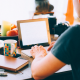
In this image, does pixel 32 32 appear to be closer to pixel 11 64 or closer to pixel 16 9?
pixel 11 64

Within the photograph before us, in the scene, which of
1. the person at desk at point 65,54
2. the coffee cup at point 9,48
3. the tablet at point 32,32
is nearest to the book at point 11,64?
the coffee cup at point 9,48

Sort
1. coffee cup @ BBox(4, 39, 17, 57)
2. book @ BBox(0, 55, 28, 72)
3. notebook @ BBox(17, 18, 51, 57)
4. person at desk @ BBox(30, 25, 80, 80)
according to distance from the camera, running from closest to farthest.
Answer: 1. person at desk @ BBox(30, 25, 80, 80)
2. book @ BBox(0, 55, 28, 72)
3. coffee cup @ BBox(4, 39, 17, 57)
4. notebook @ BBox(17, 18, 51, 57)

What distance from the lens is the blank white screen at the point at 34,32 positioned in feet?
3.64

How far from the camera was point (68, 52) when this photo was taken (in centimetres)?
54

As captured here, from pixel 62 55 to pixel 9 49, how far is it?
485 mm

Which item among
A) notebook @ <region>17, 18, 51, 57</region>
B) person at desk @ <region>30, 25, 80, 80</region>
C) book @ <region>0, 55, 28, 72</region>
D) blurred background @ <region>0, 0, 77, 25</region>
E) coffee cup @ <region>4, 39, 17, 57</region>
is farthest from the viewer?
blurred background @ <region>0, 0, 77, 25</region>

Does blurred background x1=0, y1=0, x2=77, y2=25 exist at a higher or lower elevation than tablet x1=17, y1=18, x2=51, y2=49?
higher

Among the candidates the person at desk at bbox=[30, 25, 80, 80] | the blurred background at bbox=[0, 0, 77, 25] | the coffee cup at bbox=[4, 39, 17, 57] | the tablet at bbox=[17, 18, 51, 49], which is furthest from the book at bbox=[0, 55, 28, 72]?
the blurred background at bbox=[0, 0, 77, 25]

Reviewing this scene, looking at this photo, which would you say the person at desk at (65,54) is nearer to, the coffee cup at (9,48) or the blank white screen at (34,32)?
the coffee cup at (9,48)

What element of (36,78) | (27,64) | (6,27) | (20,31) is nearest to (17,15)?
(6,27)

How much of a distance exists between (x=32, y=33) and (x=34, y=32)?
0.07ft

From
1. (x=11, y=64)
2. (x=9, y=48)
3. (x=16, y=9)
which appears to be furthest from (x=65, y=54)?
(x=16, y=9)

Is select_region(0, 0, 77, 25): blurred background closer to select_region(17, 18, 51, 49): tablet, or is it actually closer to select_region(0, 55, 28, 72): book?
select_region(17, 18, 51, 49): tablet

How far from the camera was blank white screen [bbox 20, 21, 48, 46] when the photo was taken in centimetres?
111
